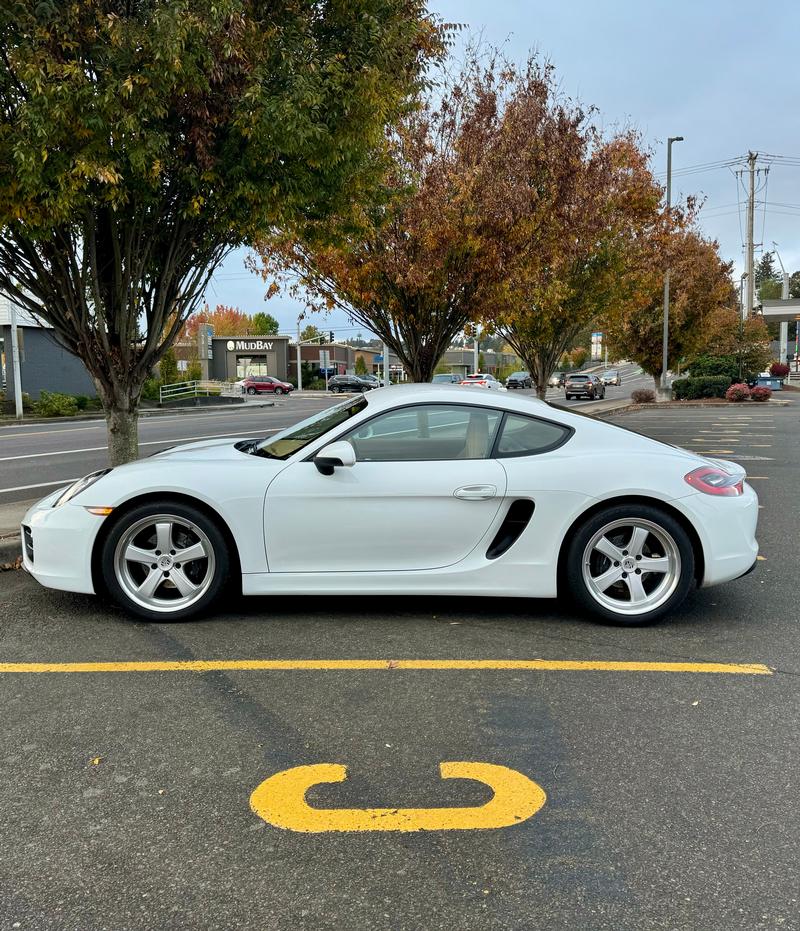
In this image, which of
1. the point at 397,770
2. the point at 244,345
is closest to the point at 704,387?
the point at 397,770

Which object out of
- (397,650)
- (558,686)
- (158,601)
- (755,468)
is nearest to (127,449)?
(158,601)

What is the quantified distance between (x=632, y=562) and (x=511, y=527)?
2.37 ft

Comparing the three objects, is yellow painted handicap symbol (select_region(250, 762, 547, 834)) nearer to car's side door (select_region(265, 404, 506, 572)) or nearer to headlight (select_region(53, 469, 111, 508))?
car's side door (select_region(265, 404, 506, 572))

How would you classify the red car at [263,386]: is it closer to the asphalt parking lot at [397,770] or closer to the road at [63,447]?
the road at [63,447]

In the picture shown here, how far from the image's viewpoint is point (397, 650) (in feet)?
13.5

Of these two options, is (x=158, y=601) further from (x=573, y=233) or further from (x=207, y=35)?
(x=573, y=233)

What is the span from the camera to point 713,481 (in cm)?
452

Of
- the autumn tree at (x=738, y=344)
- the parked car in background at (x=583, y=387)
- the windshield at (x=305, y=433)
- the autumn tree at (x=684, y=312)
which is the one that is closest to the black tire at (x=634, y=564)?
the windshield at (x=305, y=433)

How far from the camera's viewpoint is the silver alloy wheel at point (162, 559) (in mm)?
4484

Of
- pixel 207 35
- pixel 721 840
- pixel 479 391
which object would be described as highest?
pixel 207 35

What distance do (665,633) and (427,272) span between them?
26.7 ft

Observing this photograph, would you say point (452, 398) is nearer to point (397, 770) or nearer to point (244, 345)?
point (397, 770)

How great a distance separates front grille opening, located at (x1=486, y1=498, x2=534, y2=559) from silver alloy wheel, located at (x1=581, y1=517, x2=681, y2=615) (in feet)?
1.28

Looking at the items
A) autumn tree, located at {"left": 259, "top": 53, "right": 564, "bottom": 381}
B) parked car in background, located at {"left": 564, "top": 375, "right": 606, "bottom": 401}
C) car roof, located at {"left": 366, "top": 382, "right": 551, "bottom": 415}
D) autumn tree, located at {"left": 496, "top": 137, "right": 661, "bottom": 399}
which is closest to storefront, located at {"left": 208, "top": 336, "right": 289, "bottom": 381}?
parked car in background, located at {"left": 564, "top": 375, "right": 606, "bottom": 401}
